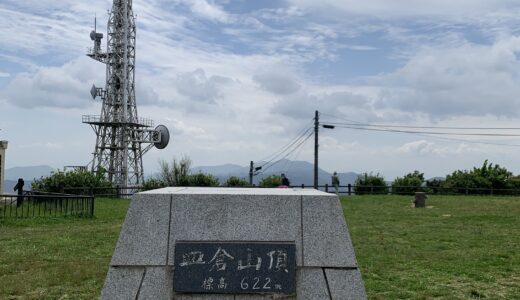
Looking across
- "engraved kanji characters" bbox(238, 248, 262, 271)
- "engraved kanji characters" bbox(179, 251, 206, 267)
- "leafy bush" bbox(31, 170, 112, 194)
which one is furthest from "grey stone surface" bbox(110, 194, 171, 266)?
"leafy bush" bbox(31, 170, 112, 194)

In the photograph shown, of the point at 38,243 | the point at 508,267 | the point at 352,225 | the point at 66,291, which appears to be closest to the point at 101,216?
the point at 38,243

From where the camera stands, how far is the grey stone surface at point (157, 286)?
6359 mm

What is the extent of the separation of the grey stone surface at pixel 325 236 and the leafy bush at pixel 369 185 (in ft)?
100

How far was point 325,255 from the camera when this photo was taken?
6.48 metres

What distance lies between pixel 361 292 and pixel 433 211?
17.2m

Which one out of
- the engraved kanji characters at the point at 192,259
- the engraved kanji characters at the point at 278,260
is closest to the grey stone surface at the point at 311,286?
the engraved kanji characters at the point at 278,260

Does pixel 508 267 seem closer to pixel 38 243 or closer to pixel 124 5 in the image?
pixel 38 243

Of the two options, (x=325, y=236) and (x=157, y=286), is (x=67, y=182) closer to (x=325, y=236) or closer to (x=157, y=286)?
(x=157, y=286)

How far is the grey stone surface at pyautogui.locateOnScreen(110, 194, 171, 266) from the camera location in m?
6.43

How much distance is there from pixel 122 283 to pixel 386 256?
6675mm

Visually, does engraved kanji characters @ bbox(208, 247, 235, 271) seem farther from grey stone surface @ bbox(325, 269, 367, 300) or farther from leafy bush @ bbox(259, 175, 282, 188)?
leafy bush @ bbox(259, 175, 282, 188)

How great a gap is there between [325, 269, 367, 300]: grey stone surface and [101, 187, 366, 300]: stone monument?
12 mm

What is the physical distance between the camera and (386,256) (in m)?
11.5

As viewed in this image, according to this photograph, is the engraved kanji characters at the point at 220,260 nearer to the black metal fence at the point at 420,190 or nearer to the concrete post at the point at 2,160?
the concrete post at the point at 2,160
